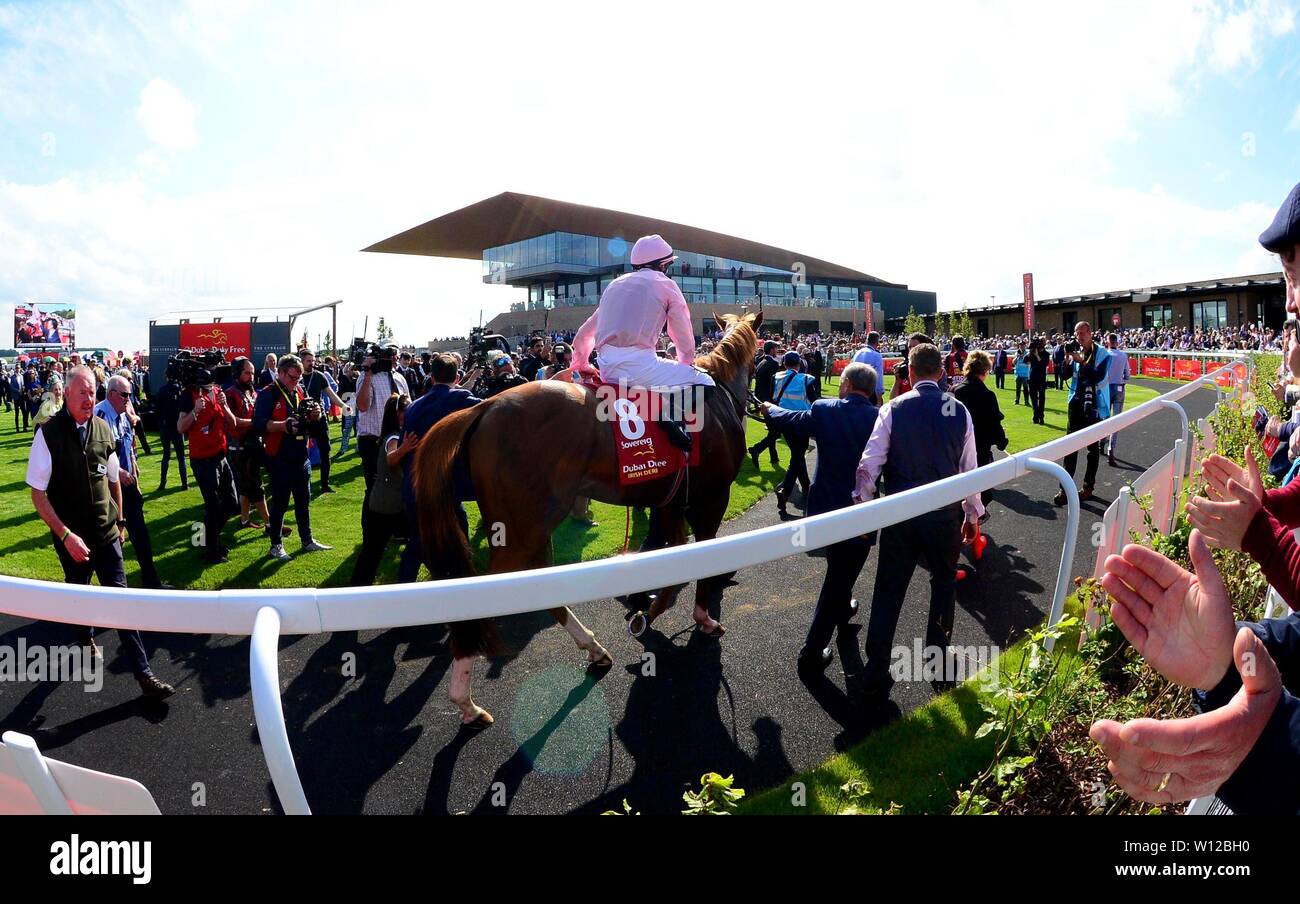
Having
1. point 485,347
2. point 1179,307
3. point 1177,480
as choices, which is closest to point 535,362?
point 485,347

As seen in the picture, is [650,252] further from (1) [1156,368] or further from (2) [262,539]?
(1) [1156,368]

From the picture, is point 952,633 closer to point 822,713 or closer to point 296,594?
point 822,713

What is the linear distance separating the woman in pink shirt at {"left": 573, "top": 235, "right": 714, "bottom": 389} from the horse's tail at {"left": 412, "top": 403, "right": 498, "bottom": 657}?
1091 millimetres

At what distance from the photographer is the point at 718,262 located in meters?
66.3

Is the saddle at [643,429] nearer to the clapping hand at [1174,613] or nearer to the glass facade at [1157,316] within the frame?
the clapping hand at [1174,613]

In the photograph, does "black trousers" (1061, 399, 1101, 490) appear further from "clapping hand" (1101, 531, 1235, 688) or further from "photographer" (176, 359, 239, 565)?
"photographer" (176, 359, 239, 565)

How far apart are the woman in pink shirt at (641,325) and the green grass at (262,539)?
8.95ft

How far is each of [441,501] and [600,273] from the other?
191 feet

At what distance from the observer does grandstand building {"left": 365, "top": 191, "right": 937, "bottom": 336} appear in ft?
189

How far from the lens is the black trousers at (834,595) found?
3926 mm

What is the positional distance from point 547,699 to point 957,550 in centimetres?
241

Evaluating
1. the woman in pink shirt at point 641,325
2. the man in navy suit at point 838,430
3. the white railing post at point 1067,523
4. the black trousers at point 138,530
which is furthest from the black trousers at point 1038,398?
→ the black trousers at point 138,530

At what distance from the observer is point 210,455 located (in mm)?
7516

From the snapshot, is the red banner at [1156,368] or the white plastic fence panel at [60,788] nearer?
the white plastic fence panel at [60,788]
